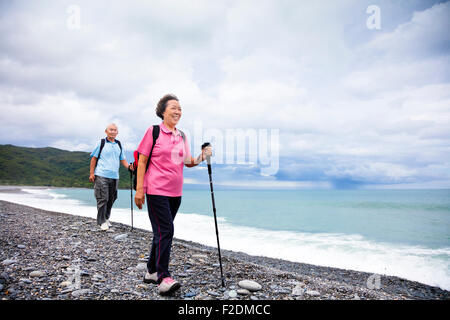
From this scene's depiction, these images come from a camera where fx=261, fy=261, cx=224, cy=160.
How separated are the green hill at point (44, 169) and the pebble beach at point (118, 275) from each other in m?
110

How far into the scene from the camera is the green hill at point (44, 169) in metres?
113

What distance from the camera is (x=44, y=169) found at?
13362 cm

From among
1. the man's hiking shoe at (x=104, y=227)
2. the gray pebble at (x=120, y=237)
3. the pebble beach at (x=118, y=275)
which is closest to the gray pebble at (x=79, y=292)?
the pebble beach at (x=118, y=275)

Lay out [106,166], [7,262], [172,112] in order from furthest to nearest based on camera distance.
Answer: [106,166] → [7,262] → [172,112]

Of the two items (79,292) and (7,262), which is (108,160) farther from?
(79,292)

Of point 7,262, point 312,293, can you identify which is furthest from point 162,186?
point 7,262

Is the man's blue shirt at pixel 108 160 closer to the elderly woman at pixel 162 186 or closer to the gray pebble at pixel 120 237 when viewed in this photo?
the gray pebble at pixel 120 237

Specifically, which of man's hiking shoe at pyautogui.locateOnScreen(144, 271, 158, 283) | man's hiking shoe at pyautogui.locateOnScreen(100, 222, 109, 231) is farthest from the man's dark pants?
man's hiking shoe at pyautogui.locateOnScreen(144, 271, 158, 283)

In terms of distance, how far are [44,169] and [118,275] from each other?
158064 mm

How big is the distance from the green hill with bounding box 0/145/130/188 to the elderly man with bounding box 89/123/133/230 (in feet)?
356

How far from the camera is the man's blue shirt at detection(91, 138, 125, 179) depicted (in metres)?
A: 7.13

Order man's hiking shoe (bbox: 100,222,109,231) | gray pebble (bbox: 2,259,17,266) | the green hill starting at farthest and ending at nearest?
the green hill → man's hiking shoe (bbox: 100,222,109,231) → gray pebble (bbox: 2,259,17,266)

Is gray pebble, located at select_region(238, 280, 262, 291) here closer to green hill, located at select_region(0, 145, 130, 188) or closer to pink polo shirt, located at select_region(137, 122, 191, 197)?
pink polo shirt, located at select_region(137, 122, 191, 197)
